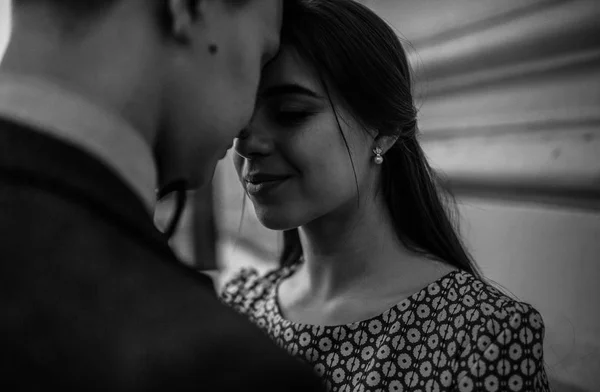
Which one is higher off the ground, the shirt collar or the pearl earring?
the shirt collar

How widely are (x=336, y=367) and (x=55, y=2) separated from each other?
793mm

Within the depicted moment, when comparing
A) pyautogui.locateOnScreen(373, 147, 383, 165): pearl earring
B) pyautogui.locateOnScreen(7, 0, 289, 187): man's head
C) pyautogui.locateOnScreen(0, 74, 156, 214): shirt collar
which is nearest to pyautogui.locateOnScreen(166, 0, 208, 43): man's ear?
pyautogui.locateOnScreen(7, 0, 289, 187): man's head

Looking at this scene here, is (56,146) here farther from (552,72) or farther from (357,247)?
(552,72)

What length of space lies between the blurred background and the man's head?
2.14 ft

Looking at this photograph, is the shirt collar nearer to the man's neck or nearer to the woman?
the man's neck

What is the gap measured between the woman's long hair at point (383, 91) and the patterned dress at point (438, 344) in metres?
0.15

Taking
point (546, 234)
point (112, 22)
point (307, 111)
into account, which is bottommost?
point (546, 234)

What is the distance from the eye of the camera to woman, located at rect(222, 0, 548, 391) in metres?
0.97

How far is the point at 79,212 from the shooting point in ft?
1.44

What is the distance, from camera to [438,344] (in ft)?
3.30

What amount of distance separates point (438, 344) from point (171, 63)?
2.29 ft

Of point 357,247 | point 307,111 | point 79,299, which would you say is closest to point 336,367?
point 357,247

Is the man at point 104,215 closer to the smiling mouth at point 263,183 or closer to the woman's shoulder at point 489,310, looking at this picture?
the smiling mouth at point 263,183

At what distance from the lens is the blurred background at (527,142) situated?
1150 mm
